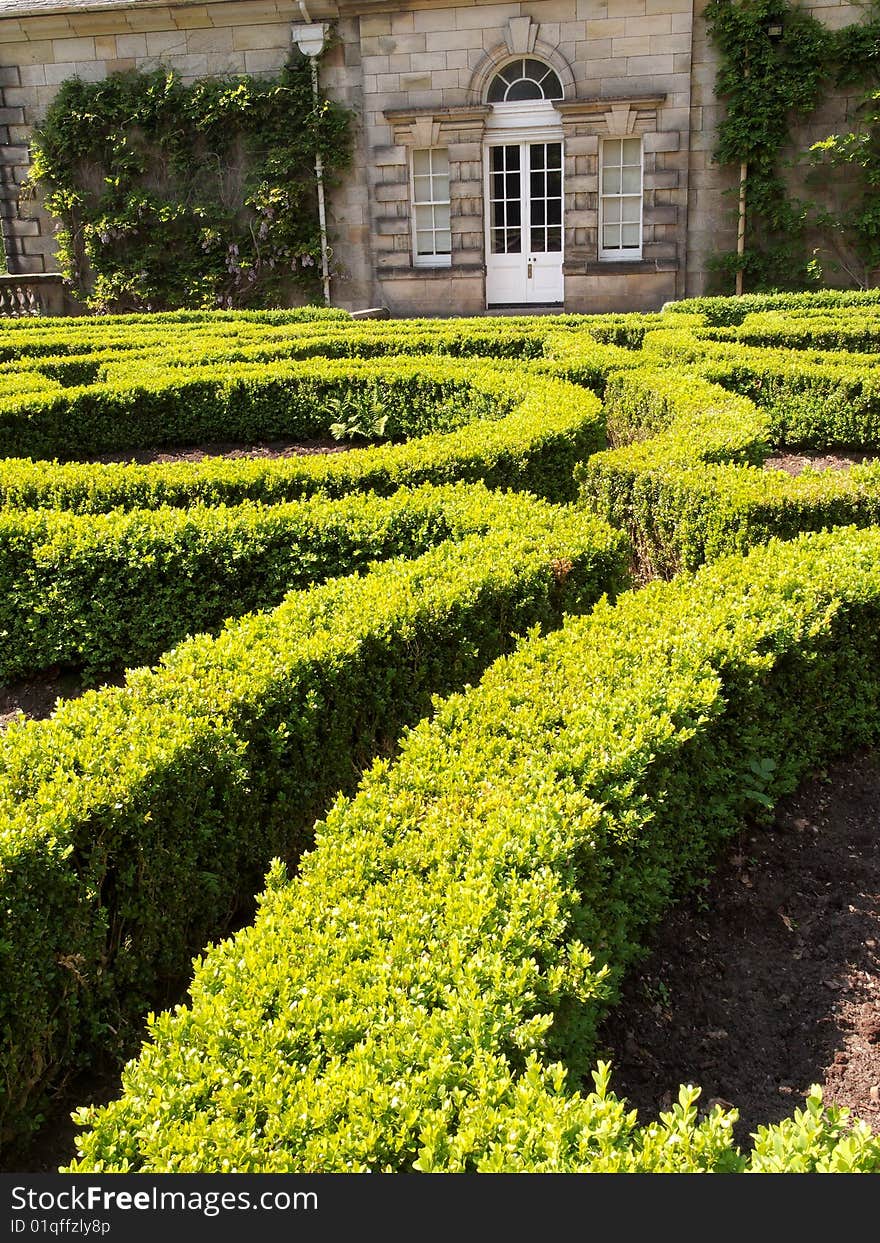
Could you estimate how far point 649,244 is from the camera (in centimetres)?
1752

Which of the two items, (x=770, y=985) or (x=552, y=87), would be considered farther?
(x=552, y=87)

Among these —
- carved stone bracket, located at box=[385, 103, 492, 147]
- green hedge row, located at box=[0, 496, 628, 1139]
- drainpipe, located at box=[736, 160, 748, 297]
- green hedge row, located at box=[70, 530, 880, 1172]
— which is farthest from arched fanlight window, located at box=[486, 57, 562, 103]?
green hedge row, located at box=[70, 530, 880, 1172]

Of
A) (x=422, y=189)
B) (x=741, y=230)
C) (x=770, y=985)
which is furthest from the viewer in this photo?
(x=422, y=189)

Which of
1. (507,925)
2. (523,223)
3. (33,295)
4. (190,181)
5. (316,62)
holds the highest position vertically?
(316,62)

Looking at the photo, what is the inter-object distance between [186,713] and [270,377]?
7.76 metres

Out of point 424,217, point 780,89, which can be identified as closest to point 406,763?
point 780,89

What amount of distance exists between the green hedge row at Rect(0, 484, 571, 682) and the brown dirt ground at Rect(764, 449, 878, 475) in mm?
4110

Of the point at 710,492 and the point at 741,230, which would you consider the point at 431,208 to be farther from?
the point at 710,492

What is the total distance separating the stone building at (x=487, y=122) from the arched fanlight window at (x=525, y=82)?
2cm

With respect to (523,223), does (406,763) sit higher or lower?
lower

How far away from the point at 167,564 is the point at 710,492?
310 centimetres

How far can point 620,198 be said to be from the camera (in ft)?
58.2

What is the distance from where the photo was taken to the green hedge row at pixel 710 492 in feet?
18.6

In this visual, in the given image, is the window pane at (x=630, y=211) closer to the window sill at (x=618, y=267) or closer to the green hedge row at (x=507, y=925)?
the window sill at (x=618, y=267)
